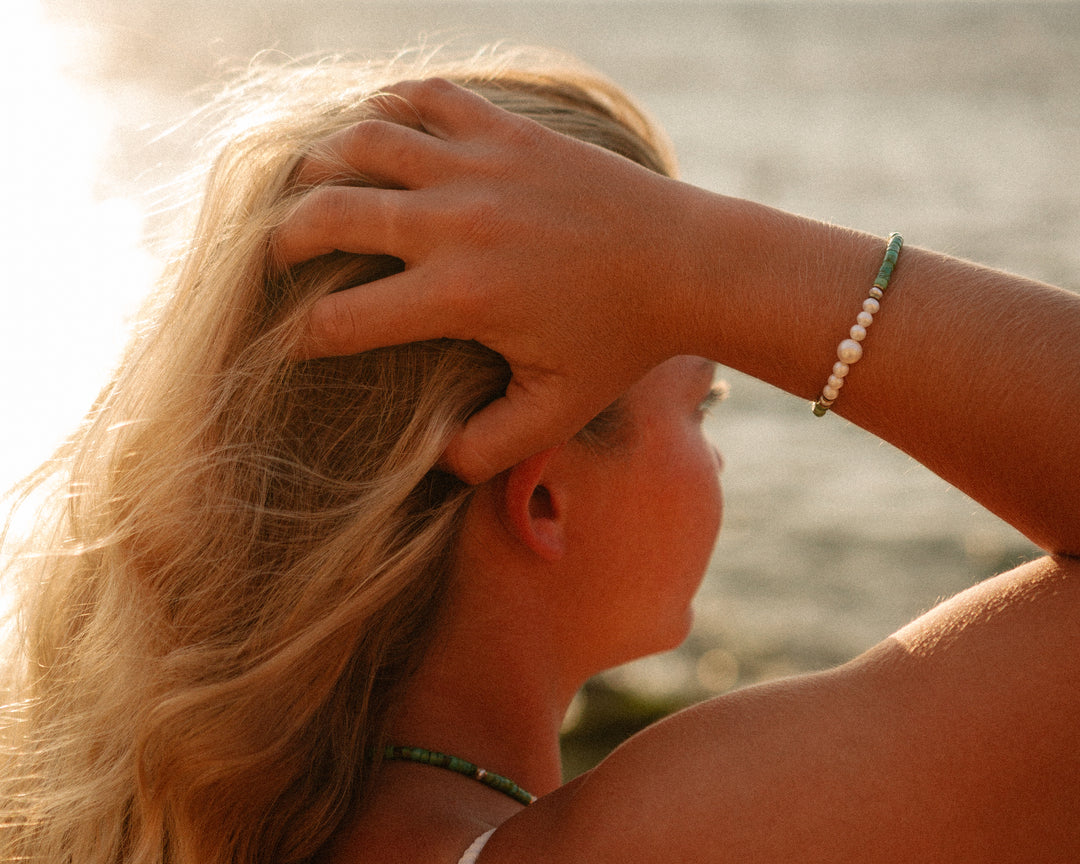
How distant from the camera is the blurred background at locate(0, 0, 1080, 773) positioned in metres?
3.03

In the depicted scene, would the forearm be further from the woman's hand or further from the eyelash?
the eyelash

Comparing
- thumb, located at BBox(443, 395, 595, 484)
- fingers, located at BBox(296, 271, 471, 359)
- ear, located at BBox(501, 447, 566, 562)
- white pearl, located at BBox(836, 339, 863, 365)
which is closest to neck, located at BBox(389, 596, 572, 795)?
ear, located at BBox(501, 447, 566, 562)

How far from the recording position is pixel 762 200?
21.0 m

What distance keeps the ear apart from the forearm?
0.42 m

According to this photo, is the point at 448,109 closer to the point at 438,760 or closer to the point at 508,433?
the point at 508,433

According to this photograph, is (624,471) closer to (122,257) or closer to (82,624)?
(82,624)

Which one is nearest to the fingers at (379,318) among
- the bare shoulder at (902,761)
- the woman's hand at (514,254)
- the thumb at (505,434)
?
the woman's hand at (514,254)

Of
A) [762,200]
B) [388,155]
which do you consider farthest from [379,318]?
[762,200]

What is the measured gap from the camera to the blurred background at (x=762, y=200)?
3.03 metres

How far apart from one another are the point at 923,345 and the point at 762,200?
20.5 metres

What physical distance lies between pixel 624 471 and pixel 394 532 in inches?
20.1

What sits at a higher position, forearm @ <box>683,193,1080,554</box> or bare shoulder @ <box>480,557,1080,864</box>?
forearm @ <box>683,193,1080,554</box>

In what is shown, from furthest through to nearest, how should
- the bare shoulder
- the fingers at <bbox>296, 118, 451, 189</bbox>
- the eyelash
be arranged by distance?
the eyelash, the fingers at <bbox>296, 118, 451, 189</bbox>, the bare shoulder

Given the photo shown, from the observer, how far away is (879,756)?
52.8 inches
